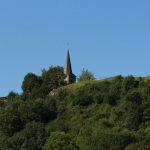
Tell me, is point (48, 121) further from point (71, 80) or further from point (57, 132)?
point (71, 80)

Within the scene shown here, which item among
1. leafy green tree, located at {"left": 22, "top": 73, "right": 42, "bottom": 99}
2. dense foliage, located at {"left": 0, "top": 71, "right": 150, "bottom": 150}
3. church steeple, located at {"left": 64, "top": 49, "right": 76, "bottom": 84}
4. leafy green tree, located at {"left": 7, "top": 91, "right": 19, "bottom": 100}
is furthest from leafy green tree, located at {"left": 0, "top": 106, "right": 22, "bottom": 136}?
church steeple, located at {"left": 64, "top": 49, "right": 76, "bottom": 84}

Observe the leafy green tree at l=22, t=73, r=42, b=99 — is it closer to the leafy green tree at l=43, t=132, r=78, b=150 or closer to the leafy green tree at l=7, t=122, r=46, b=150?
the leafy green tree at l=7, t=122, r=46, b=150

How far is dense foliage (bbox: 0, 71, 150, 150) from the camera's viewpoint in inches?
4400

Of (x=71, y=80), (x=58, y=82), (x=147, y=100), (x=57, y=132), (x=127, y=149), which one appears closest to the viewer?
(x=127, y=149)

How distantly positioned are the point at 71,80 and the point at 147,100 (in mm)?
49185

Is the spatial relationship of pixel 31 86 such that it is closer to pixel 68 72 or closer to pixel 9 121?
pixel 9 121

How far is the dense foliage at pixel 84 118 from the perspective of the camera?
112 meters

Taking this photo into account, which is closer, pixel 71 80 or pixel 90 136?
pixel 90 136

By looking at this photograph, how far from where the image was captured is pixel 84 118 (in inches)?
4946

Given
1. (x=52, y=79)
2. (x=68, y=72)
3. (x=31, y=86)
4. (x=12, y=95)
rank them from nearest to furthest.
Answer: (x=31, y=86) → (x=52, y=79) → (x=12, y=95) → (x=68, y=72)

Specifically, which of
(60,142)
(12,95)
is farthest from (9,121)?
(12,95)

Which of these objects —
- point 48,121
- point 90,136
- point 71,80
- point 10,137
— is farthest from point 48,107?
point 71,80

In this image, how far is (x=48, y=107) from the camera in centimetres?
13262

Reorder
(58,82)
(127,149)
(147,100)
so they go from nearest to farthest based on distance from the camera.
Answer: (127,149) → (147,100) → (58,82)
